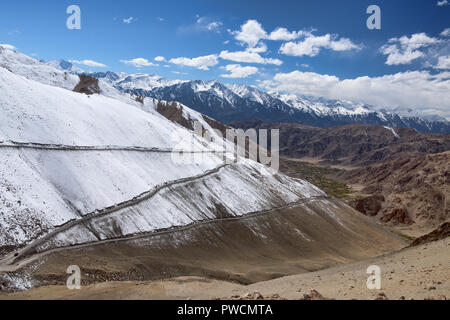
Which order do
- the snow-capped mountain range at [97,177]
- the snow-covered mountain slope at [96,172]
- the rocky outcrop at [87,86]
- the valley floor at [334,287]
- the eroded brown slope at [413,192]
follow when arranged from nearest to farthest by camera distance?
the valley floor at [334,287] → the snow-capped mountain range at [97,177] → the snow-covered mountain slope at [96,172] → the eroded brown slope at [413,192] → the rocky outcrop at [87,86]

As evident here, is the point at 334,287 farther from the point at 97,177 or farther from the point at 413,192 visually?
the point at 413,192

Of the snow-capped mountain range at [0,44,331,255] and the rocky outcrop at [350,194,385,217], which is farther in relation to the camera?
the rocky outcrop at [350,194,385,217]

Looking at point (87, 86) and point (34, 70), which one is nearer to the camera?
point (34, 70)

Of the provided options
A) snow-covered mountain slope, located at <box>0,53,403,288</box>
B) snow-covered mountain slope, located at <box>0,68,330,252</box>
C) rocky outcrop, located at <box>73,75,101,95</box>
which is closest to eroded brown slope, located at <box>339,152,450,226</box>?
snow-covered mountain slope, located at <box>0,53,403,288</box>

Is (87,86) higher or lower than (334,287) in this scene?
higher

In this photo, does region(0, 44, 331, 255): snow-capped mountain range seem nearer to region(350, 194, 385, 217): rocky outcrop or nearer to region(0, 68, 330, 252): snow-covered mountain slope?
region(0, 68, 330, 252): snow-covered mountain slope

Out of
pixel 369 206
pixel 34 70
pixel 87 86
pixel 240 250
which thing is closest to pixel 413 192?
pixel 369 206

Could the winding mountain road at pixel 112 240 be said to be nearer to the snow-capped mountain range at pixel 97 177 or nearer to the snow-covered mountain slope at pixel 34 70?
the snow-capped mountain range at pixel 97 177

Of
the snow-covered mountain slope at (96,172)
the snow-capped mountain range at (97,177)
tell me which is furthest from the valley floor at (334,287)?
the snow-covered mountain slope at (96,172)

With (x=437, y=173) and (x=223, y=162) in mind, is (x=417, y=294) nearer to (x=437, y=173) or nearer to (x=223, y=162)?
(x=223, y=162)
